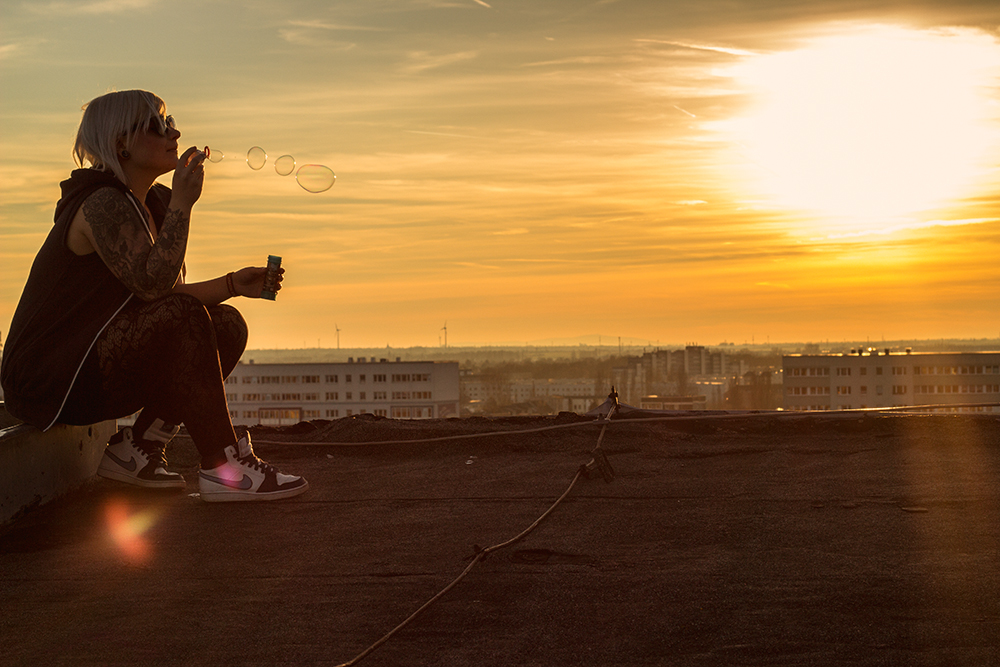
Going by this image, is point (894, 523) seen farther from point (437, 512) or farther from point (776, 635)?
point (437, 512)

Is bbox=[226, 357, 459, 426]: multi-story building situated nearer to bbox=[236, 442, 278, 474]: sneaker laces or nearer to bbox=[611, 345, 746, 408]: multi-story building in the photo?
bbox=[611, 345, 746, 408]: multi-story building

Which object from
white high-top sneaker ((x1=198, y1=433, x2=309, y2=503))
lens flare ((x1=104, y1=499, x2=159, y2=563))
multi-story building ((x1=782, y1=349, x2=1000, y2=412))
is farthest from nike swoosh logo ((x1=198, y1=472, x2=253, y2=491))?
multi-story building ((x1=782, y1=349, x2=1000, y2=412))

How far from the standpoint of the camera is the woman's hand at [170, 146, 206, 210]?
10.8 ft

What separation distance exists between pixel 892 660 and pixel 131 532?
2346 mm

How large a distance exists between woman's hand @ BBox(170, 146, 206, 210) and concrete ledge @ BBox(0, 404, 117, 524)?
1007 millimetres

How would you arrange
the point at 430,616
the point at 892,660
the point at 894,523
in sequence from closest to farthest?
the point at 892,660, the point at 430,616, the point at 894,523

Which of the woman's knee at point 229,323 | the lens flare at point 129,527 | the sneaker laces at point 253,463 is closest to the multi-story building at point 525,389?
the woman's knee at point 229,323

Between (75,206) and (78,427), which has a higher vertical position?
(75,206)

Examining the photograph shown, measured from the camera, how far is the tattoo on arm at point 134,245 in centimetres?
321

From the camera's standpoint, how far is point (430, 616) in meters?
2.20

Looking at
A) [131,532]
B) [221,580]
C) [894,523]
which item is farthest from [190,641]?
[894,523]

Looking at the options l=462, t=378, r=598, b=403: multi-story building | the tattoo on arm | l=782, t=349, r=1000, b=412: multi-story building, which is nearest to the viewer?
the tattoo on arm

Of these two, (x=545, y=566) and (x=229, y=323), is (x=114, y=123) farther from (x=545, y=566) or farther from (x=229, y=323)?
(x=545, y=566)

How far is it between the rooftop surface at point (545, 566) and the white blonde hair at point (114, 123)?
4.18ft
